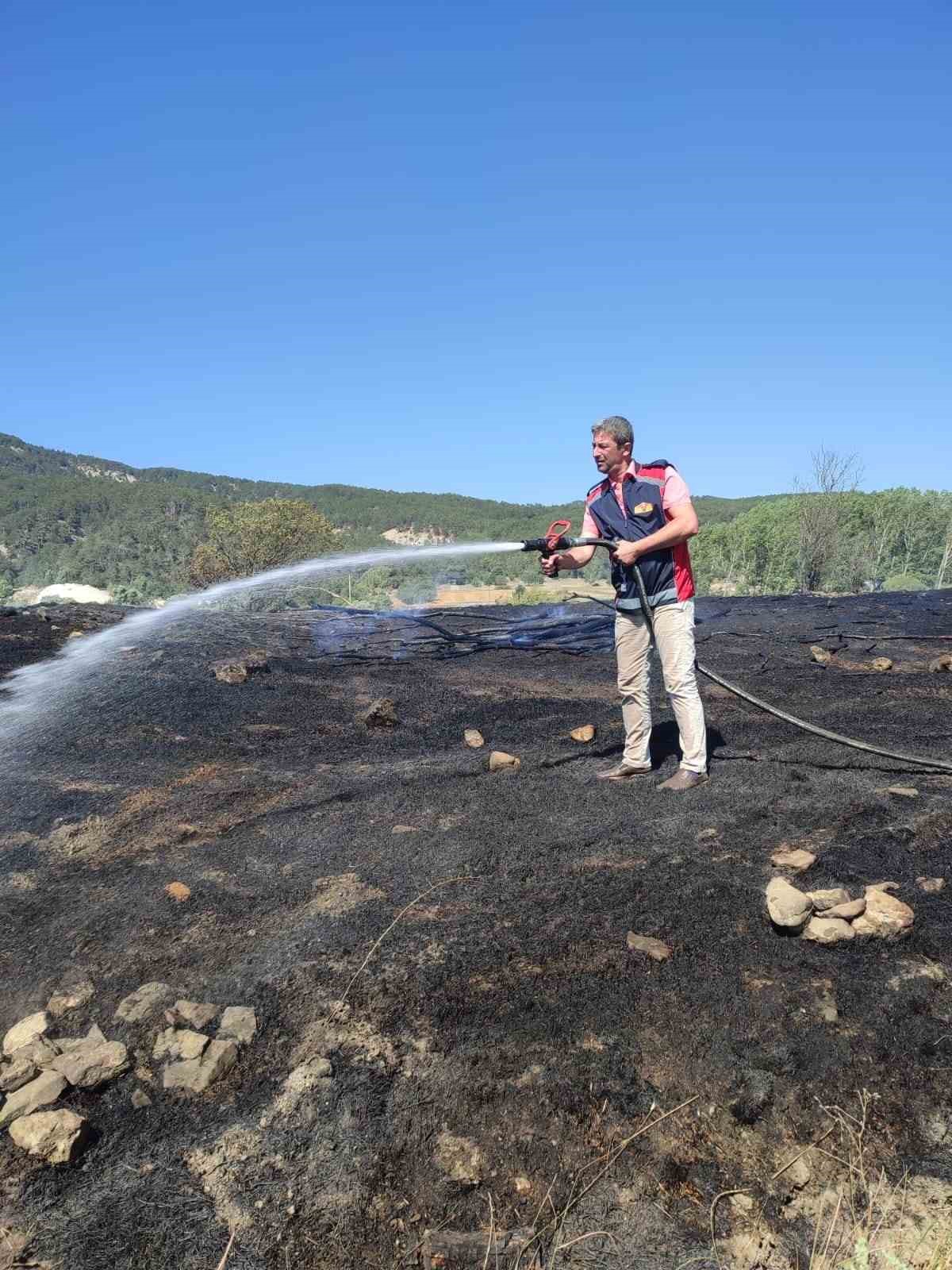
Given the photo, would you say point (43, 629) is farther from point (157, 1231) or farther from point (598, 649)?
point (157, 1231)

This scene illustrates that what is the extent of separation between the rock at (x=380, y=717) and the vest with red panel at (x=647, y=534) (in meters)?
2.43

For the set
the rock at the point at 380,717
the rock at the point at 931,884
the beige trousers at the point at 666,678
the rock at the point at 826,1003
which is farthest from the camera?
the rock at the point at 380,717

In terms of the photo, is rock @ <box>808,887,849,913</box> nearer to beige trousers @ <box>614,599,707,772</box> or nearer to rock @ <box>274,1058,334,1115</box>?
beige trousers @ <box>614,599,707,772</box>

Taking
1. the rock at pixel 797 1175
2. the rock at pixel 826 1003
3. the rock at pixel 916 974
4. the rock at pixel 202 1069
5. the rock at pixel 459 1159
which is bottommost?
the rock at pixel 797 1175

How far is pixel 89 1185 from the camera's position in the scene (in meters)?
2.01

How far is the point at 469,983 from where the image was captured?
275cm

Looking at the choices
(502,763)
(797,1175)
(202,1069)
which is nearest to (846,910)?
(797,1175)

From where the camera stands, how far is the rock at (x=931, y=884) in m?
3.25

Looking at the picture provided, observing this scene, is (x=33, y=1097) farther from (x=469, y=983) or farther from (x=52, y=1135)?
(x=469, y=983)

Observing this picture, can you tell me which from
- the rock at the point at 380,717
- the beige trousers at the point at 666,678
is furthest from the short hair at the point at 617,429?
the rock at the point at 380,717

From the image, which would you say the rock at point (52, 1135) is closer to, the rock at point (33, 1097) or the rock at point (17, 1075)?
the rock at point (33, 1097)

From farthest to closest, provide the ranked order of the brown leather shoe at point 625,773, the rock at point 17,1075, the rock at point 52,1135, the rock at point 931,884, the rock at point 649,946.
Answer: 1. the brown leather shoe at point 625,773
2. the rock at point 931,884
3. the rock at point 649,946
4. the rock at point 17,1075
5. the rock at point 52,1135

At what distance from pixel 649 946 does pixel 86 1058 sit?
1899mm

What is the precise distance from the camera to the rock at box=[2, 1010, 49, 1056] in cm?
247
